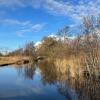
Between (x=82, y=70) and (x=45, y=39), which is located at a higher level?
(x=45, y=39)

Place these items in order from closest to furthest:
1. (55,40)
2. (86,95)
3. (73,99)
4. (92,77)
→ 1. (73,99)
2. (86,95)
3. (92,77)
4. (55,40)

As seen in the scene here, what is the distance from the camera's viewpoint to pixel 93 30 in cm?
2008

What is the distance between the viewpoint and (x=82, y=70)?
21.2 meters

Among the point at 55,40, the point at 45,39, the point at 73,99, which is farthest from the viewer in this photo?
the point at 45,39

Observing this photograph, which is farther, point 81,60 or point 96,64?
point 81,60

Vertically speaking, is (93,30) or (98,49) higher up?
(93,30)

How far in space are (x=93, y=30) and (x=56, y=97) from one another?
8072 mm

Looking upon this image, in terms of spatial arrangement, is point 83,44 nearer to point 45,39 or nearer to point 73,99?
point 73,99

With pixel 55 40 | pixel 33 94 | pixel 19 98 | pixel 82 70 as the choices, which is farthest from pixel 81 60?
pixel 55 40

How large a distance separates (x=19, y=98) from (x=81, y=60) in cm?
1005

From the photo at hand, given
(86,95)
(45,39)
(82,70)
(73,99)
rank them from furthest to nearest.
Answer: (45,39) → (82,70) → (86,95) → (73,99)

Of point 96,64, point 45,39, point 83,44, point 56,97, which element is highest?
point 45,39

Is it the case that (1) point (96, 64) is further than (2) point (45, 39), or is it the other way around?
(2) point (45, 39)

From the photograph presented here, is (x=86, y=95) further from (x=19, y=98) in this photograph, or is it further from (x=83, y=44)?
(x=83, y=44)
